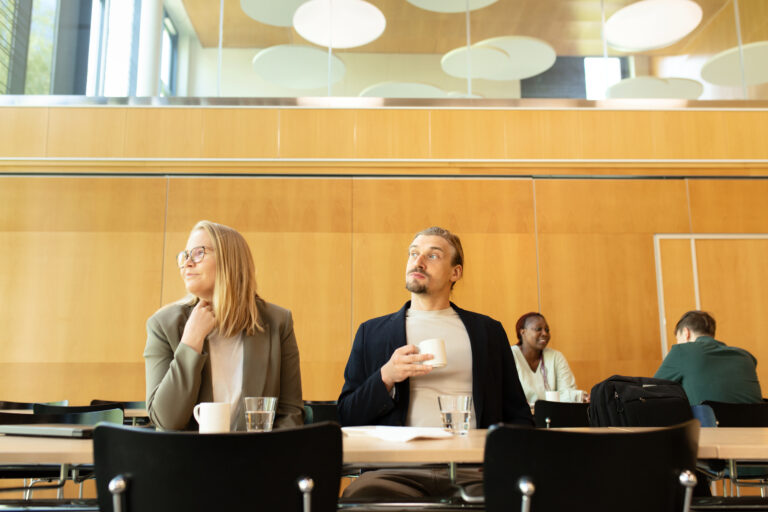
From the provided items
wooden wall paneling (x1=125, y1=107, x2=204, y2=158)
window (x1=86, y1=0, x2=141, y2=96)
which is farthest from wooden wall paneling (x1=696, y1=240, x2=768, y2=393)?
window (x1=86, y1=0, x2=141, y2=96)

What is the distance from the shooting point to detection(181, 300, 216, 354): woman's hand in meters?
1.79

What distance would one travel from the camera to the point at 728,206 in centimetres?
577

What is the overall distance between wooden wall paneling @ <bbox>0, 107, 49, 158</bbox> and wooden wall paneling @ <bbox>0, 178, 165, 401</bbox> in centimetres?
26

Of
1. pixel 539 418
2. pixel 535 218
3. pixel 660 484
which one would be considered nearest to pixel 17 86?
pixel 535 218

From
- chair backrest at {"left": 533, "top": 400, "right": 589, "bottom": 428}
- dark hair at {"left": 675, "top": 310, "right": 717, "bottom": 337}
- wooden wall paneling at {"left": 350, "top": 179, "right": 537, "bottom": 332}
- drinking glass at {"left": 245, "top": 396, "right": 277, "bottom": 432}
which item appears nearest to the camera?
drinking glass at {"left": 245, "top": 396, "right": 277, "bottom": 432}

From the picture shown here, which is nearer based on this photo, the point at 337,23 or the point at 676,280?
the point at 676,280

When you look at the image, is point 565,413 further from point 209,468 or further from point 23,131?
point 23,131

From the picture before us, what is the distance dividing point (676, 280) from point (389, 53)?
3338mm

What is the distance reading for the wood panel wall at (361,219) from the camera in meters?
5.46

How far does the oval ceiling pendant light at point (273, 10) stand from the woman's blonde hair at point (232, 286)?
446cm

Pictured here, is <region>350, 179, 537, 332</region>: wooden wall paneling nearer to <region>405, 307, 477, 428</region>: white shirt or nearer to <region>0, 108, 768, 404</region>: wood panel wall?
<region>0, 108, 768, 404</region>: wood panel wall

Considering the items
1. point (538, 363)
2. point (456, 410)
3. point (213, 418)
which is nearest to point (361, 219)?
point (538, 363)

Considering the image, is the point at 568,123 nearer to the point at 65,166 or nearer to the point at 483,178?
the point at 483,178

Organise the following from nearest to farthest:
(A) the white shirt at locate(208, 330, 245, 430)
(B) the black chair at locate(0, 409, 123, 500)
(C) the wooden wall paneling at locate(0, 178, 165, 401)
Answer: (A) the white shirt at locate(208, 330, 245, 430)
(B) the black chair at locate(0, 409, 123, 500)
(C) the wooden wall paneling at locate(0, 178, 165, 401)
